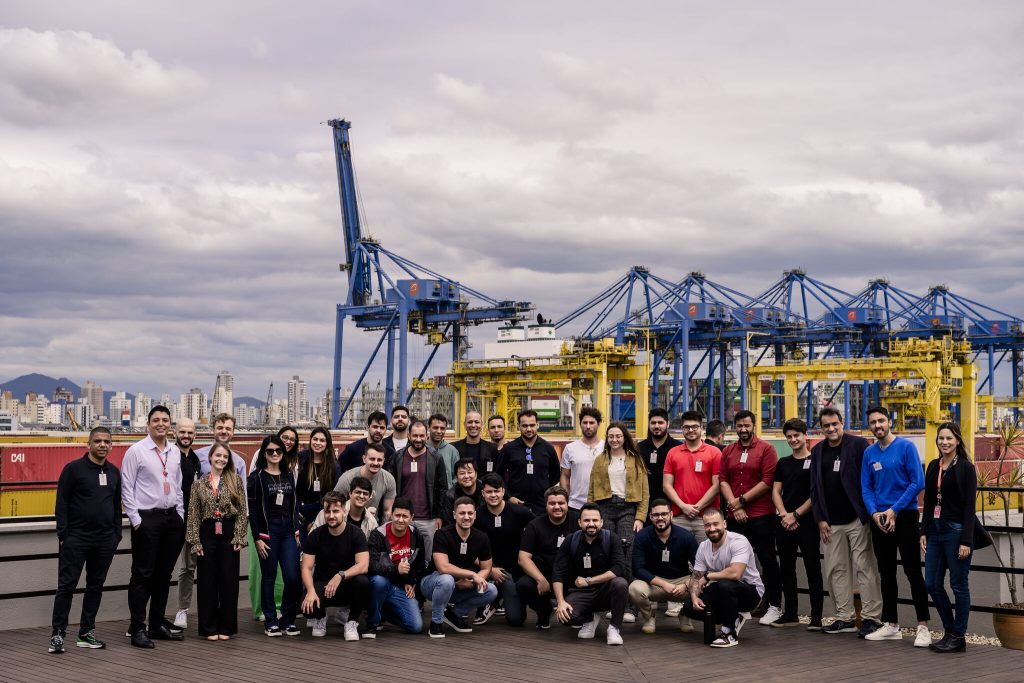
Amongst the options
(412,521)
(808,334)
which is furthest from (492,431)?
(808,334)

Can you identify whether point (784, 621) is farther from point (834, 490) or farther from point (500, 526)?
point (500, 526)

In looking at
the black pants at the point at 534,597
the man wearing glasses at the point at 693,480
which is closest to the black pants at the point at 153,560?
the black pants at the point at 534,597

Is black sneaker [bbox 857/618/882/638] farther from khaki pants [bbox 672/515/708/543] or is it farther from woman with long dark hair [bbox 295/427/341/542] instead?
woman with long dark hair [bbox 295/427/341/542]

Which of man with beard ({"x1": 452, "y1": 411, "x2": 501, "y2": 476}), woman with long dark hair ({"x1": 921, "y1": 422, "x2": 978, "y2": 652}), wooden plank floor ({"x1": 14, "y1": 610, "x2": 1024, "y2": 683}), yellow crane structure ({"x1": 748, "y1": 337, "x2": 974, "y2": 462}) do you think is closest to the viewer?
wooden plank floor ({"x1": 14, "y1": 610, "x2": 1024, "y2": 683})

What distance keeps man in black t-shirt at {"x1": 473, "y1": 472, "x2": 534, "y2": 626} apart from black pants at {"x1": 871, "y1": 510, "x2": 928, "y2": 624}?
297 centimetres

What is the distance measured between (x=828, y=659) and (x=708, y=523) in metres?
1.35

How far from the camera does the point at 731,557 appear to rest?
8.90m

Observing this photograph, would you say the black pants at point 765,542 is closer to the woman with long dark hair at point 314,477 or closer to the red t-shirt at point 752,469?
the red t-shirt at point 752,469

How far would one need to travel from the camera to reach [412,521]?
32.6 ft

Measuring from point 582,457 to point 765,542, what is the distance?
1770 mm

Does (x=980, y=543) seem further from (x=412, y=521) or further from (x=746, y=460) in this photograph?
(x=412, y=521)

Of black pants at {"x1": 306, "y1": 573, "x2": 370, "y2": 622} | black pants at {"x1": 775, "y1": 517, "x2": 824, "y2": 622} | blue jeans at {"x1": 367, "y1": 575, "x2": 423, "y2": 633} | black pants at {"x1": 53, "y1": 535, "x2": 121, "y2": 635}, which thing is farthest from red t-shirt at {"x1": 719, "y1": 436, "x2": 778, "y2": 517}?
black pants at {"x1": 53, "y1": 535, "x2": 121, "y2": 635}

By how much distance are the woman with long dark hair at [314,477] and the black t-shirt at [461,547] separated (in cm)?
106

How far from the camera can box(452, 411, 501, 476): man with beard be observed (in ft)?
34.1
